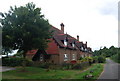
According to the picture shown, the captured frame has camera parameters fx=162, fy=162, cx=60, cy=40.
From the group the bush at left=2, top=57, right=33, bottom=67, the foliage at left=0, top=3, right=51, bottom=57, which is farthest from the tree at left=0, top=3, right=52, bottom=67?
the bush at left=2, top=57, right=33, bottom=67

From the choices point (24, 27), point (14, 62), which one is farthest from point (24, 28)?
point (14, 62)

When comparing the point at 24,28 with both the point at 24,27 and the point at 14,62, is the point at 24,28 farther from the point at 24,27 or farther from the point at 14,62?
the point at 14,62

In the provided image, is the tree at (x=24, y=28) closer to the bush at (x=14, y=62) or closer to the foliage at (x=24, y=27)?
the foliage at (x=24, y=27)

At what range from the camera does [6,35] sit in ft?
60.9

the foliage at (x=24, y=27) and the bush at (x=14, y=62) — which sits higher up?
the foliage at (x=24, y=27)

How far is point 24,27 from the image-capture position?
1872 cm

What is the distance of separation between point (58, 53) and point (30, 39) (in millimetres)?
13384

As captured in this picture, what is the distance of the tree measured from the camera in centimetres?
1853

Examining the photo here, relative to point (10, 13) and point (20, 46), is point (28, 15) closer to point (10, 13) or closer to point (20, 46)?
point (10, 13)

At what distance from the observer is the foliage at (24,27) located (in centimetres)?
1853

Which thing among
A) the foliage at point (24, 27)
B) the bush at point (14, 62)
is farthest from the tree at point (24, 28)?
the bush at point (14, 62)

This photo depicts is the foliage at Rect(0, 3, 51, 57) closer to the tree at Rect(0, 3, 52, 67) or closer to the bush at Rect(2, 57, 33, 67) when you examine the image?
the tree at Rect(0, 3, 52, 67)

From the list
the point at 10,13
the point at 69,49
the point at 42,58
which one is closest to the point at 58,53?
the point at 42,58

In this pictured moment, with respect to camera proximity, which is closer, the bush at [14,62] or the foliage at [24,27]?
the foliage at [24,27]
